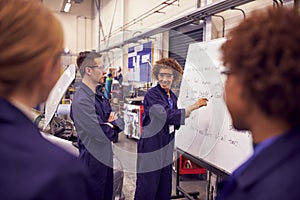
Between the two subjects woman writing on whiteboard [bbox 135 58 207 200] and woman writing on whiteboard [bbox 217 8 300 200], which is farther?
woman writing on whiteboard [bbox 135 58 207 200]

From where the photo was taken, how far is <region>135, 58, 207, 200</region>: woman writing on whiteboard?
2.08 m

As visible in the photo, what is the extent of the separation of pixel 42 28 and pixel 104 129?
145cm

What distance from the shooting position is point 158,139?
2.10 metres

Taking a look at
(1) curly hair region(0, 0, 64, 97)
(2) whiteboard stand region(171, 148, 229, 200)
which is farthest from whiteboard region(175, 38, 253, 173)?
(1) curly hair region(0, 0, 64, 97)

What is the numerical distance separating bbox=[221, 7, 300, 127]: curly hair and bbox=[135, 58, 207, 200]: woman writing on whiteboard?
1.50 metres

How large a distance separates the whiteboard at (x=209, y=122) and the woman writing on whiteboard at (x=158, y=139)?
6.4 inches

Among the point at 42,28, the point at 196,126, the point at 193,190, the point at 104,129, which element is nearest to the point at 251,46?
the point at 42,28

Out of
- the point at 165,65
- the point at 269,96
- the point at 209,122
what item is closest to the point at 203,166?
the point at 209,122

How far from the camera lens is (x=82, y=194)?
53 cm

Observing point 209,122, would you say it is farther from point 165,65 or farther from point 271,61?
point 271,61

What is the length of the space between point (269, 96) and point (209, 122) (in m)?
1.51

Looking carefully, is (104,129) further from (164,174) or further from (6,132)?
(6,132)

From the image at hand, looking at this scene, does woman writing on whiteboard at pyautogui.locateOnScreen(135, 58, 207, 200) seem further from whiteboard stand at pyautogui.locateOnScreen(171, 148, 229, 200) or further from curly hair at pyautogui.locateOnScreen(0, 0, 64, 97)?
curly hair at pyautogui.locateOnScreen(0, 0, 64, 97)

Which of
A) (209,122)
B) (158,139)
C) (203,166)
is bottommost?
(203,166)
